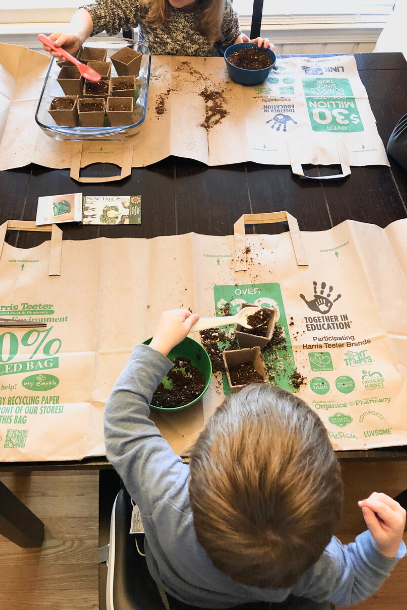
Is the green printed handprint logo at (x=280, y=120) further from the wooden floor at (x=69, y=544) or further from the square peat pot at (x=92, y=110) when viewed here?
the wooden floor at (x=69, y=544)

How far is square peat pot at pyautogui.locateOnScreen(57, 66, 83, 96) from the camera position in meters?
1.19

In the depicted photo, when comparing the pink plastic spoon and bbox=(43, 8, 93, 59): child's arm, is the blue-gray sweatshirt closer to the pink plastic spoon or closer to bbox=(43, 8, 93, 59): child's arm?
the pink plastic spoon

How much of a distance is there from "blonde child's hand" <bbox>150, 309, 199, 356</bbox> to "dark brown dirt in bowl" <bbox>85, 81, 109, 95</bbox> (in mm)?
796

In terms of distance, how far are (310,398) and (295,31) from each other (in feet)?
6.77

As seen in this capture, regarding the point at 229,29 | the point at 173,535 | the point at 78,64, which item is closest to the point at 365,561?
the point at 173,535

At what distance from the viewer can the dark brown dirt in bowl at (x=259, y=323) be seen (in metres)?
0.90

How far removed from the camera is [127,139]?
1.24 metres

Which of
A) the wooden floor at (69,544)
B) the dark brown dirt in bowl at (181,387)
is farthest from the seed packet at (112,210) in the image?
the wooden floor at (69,544)

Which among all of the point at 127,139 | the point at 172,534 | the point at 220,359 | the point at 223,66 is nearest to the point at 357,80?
the point at 223,66

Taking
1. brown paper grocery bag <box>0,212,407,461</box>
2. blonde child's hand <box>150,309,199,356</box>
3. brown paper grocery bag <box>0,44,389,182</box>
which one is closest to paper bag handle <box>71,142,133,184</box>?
brown paper grocery bag <box>0,44,389,182</box>

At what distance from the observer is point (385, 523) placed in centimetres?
66

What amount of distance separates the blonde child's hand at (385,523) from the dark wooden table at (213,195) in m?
0.68

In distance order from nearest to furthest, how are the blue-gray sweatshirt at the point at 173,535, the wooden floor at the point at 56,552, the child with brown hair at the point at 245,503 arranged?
the child with brown hair at the point at 245,503
the blue-gray sweatshirt at the point at 173,535
the wooden floor at the point at 56,552

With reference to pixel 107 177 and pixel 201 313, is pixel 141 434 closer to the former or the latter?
pixel 201 313
